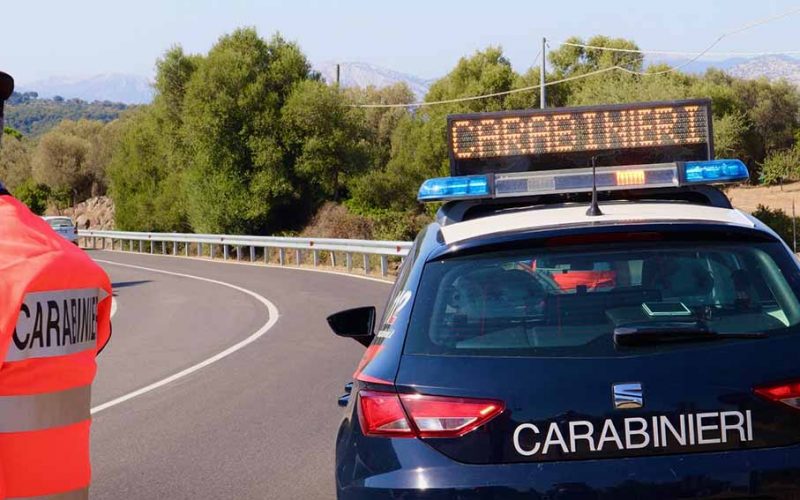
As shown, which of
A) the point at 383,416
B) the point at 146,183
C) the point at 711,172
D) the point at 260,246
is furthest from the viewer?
the point at 146,183

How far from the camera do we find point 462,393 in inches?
140

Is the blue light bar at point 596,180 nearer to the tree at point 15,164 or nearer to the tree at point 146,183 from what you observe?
the tree at point 146,183

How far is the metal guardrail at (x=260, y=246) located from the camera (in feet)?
89.4

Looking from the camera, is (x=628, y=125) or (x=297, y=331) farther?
(x=297, y=331)

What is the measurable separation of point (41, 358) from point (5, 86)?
2.54 feet

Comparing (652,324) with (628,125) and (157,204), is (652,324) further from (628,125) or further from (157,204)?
(157,204)

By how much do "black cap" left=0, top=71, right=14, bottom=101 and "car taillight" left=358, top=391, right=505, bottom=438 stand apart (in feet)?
4.91

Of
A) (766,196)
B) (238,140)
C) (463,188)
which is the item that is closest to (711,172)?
(463,188)

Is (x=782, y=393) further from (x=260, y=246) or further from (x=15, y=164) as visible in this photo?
(x=15, y=164)

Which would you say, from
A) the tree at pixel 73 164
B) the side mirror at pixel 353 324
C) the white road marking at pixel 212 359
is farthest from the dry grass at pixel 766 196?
the tree at pixel 73 164

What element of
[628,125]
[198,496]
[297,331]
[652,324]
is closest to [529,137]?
[628,125]

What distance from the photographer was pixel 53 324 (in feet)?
8.49

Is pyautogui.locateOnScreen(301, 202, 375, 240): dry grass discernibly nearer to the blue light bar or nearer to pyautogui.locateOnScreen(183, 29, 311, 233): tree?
pyautogui.locateOnScreen(183, 29, 311, 233): tree

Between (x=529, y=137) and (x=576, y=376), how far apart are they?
4.29 meters
